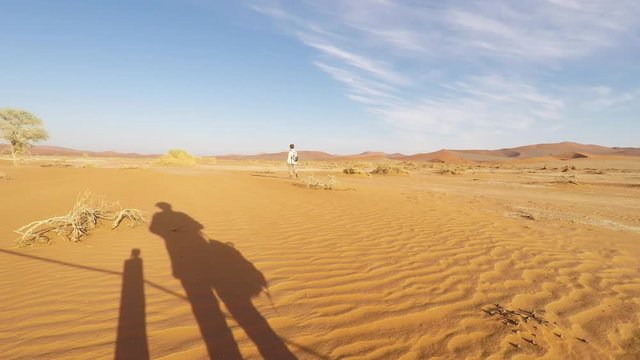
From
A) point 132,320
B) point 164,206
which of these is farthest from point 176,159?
point 132,320

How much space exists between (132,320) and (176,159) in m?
30.3

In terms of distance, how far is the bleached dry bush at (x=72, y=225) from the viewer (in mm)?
5168

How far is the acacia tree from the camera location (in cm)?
2438

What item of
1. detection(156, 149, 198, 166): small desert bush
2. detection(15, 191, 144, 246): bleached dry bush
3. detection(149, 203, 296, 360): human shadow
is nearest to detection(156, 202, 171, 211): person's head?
detection(15, 191, 144, 246): bleached dry bush

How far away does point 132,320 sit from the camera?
2965 mm

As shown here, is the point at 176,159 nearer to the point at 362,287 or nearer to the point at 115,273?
the point at 115,273

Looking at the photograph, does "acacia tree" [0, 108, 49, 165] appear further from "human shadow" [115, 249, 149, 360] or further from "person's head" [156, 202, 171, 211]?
"human shadow" [115, 249, 149, 360]

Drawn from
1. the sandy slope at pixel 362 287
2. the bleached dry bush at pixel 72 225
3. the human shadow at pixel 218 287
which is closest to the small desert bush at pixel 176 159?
the sandy slope at pixel 362 287

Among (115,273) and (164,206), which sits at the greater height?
(164,206)

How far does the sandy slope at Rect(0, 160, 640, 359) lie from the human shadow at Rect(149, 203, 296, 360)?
0.06 meters

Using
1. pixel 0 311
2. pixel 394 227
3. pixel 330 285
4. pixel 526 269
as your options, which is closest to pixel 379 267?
pixel 330 285

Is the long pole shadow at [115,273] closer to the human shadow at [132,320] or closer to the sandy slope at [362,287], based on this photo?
the sandy slope at [362,287]

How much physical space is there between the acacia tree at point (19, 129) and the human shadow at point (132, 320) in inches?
1100

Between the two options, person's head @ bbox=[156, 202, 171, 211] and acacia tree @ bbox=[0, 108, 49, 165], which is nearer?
person's head @ bbox=[156, 202, 171, 211]
